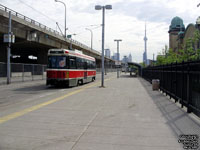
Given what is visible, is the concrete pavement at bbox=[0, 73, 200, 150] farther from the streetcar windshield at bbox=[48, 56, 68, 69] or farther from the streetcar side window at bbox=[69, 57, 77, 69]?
the streetcar side window at bbox=[69, 57, 77, 69]

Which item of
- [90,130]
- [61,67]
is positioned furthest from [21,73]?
[90,130]

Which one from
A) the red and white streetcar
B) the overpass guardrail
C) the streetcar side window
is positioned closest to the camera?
the red and white streetcar

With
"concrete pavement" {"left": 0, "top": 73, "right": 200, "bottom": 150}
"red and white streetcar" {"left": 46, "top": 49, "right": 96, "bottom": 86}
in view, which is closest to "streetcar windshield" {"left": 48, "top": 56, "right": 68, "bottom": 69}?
"red and white streetcar" {"left": 46, "top": 49, "right": 96, "bottom": 86}

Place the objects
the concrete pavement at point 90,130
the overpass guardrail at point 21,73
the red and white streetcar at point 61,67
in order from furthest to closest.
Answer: the overpass guardrail at point 21,73 < the red and white streetcar at point 61,67 < the concrete pavement at point 90,130

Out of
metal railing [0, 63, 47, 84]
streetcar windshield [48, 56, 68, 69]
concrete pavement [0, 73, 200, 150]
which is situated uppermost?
streetcar windshield [48, 56, 68, 69]

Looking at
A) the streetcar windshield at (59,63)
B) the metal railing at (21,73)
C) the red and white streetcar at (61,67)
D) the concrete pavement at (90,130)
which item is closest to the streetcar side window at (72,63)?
the red and white streetcar at (61,67)

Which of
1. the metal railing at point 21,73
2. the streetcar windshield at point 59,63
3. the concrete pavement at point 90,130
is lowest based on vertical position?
the concrete pavement at point 90,130

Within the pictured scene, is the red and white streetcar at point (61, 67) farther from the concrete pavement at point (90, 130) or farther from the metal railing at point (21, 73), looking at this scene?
the concrete pavement at point (90, 130)

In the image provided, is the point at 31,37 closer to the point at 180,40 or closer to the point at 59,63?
the point at 59,63

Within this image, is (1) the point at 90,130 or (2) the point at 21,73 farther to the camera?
(2) the point at 21,73

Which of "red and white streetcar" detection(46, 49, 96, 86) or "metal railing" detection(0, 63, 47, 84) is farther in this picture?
"metal railing" detection(0, 63, 47, 84)

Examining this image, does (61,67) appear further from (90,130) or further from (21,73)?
(90,130)

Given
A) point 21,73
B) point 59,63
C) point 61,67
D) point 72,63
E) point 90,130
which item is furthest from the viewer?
point 21,73

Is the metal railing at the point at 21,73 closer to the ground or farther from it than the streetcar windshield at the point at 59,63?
closer to the ground
